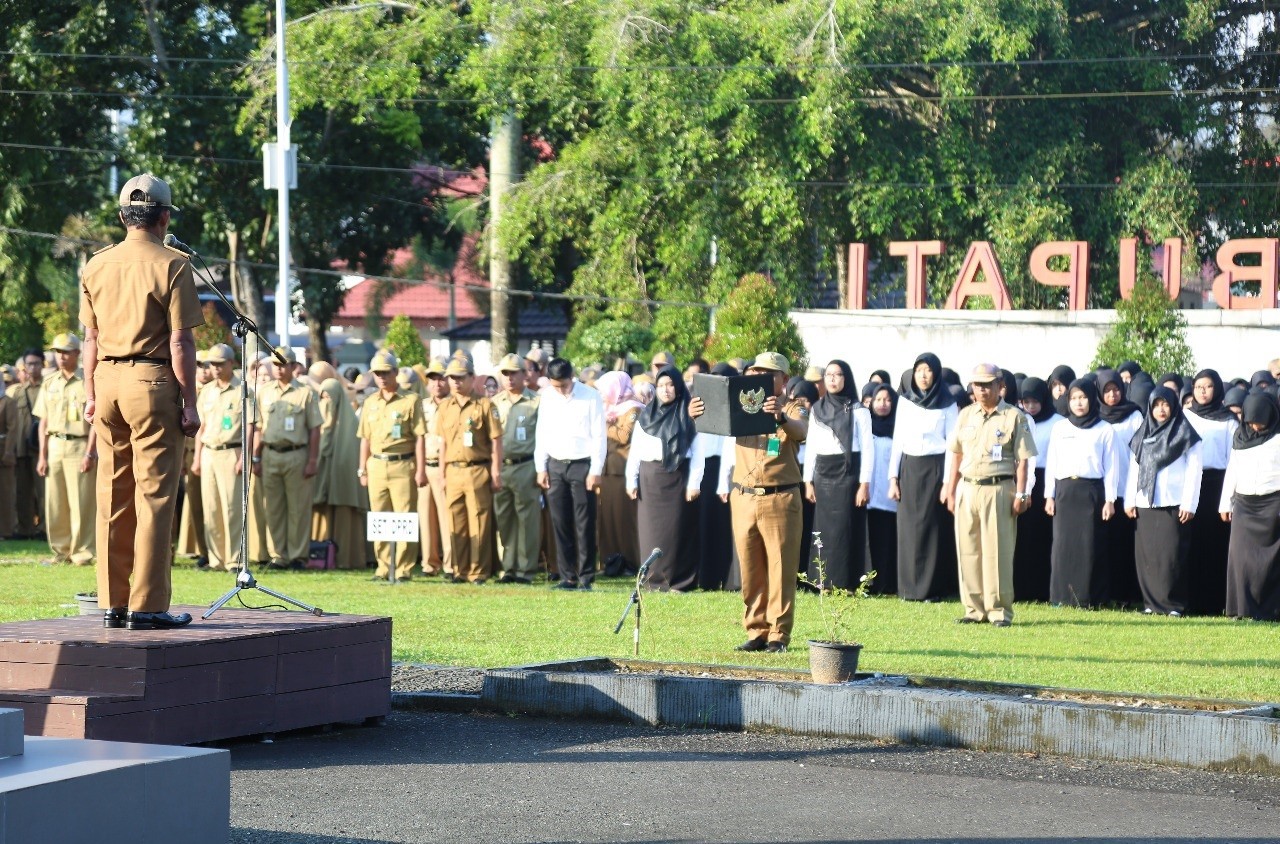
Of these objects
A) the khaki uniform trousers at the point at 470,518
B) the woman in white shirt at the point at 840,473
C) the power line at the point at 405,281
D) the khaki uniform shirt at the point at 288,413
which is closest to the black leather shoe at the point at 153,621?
the woman in white shirt at the point at 840,473

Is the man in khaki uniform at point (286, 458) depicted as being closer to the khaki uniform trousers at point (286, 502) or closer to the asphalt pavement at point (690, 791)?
the khaki uniform trousers at point (286, 502)

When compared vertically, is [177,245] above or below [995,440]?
above

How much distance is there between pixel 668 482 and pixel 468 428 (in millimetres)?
1905

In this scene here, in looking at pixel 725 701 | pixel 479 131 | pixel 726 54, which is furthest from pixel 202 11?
pixel 725 701

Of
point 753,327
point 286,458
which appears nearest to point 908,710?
point 286,458

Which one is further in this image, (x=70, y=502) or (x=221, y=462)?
(x=70, y=502)

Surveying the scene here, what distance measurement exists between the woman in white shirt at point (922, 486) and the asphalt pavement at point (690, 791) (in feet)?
24.8

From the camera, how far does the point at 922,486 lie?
1653 centimetres

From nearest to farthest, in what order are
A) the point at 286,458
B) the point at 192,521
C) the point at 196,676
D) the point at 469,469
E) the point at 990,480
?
1. the point at 196,676
2. the point at 990,480
3. the point at 469,469
4. the point at 286,458
5. the point at 192,521

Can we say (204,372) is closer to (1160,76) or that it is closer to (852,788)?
(852,788)

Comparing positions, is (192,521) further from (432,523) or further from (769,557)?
(769,557)

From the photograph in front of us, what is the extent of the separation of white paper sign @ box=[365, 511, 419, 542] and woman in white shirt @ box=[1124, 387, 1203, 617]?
6071 mm

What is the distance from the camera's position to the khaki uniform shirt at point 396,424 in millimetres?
18156

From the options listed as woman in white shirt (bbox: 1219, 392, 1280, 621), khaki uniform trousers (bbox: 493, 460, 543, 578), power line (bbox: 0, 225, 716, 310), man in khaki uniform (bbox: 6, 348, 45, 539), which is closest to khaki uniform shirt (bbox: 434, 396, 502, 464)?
khaki uniform trousers (bbox: 493, 460, 543, 578)
